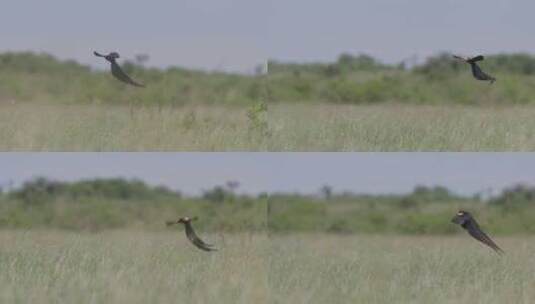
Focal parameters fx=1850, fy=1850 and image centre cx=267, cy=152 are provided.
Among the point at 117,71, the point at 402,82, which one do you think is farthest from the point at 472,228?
the point at 402,82

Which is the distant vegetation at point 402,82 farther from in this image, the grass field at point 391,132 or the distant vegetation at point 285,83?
the grass field at point 391,132

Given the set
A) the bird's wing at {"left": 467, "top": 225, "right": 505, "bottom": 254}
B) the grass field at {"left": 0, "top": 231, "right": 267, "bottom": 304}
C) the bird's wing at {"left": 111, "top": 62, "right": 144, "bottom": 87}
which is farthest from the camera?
the bird's wing at {"left": 111, "top": 62, "right": 144, "bottom": 87}

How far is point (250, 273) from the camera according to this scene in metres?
13.8

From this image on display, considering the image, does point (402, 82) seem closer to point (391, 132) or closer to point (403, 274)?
point (391, 132)

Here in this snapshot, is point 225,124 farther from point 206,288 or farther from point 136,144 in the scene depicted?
point 206,288

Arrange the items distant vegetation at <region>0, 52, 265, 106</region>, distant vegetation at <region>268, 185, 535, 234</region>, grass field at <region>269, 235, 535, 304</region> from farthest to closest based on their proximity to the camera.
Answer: distant vegetation at <region>268, 185, 535, 234</region> < distant vegetation at <region>0, 52, 265, 106</region> < grass field at <region>269, 235, 535, 304</region>

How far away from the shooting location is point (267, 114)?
1532 cm

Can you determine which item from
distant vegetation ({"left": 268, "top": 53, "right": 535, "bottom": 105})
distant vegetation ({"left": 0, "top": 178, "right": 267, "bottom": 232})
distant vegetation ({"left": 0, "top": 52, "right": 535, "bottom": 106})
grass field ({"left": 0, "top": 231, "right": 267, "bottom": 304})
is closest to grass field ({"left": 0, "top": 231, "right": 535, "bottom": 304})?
grass field ({"left": 0, "top": 231, "right": 267, "bottom": 304})

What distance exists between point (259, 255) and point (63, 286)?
1681 mm

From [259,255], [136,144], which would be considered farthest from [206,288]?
[136,144]

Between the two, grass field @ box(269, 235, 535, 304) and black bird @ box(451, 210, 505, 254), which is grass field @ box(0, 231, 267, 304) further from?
black bird @ box(451, 210, 505, 254)

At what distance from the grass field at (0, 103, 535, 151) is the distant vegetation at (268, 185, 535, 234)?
1.02 m

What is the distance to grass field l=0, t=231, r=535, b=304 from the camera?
13203 millimetres

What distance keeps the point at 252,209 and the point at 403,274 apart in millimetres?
2496
